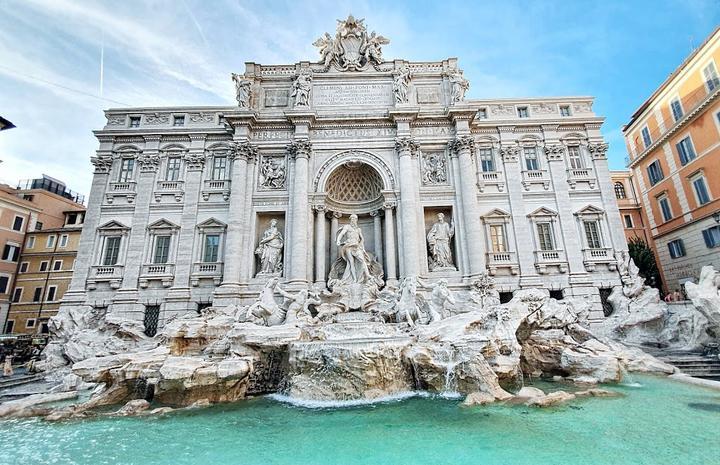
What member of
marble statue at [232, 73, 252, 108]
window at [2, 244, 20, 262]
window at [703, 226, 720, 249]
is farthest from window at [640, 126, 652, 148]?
window at [2, 244, 20, 262]

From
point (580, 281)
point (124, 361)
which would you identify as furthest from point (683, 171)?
point (124, 361)

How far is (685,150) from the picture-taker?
1964 cm

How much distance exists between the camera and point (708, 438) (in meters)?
Result: 5.66

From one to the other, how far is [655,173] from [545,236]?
1172 cm

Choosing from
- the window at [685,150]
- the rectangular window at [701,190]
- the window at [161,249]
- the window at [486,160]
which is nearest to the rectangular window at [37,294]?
the window at [161,249]

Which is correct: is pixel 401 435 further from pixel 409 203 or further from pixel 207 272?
pixel 207 272

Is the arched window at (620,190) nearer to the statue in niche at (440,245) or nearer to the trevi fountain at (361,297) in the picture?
the trevi fountain at (361,297)

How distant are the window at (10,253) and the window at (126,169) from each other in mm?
14810

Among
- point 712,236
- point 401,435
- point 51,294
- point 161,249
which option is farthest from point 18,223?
point 712,236

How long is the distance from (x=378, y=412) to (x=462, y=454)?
2.80 m

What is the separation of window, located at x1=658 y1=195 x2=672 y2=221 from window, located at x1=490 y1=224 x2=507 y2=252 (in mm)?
12639

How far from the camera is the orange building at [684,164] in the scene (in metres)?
17.9

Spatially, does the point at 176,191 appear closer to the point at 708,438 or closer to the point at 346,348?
the point at 346,348

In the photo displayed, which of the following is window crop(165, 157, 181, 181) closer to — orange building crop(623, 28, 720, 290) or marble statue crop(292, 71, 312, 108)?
marble statue crop(292, 71, 312, 108)
